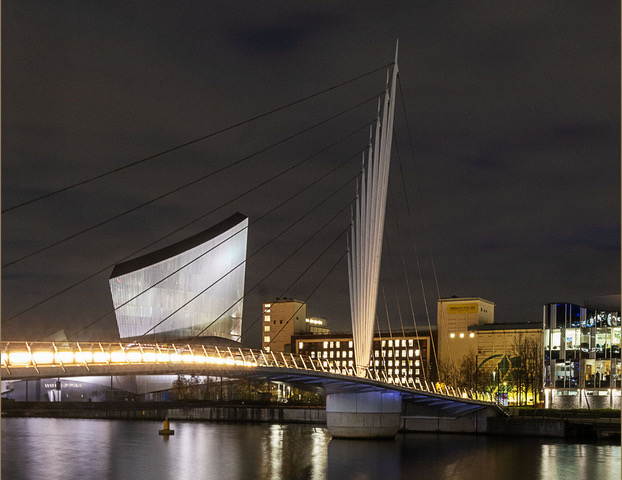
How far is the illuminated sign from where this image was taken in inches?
3622

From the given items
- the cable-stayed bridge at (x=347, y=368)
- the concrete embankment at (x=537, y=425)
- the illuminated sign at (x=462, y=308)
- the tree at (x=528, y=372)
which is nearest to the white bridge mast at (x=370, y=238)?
the cable-stayed bridge at (x=347, y=368)

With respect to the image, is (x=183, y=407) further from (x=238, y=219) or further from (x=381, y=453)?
(x=381, y=453)

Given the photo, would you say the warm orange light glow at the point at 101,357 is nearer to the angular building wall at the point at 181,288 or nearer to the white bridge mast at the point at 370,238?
the white bridge mast at the point at 370,238

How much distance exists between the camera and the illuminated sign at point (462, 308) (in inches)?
3622

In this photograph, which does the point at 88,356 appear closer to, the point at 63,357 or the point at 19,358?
the point at 63,357

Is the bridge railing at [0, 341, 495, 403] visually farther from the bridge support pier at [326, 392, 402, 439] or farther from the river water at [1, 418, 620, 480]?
the bridge support pier at [326, 392, 402, 439]

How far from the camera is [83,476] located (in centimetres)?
2338

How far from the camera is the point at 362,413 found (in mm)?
34656

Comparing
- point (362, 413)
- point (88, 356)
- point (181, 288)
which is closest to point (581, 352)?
point (362, 413)

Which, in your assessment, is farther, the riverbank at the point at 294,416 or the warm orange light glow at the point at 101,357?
the riverbank at the point at 294,416

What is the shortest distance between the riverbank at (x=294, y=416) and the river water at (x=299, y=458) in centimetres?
119

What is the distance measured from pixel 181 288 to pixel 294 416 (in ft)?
85.3

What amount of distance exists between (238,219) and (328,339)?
2787cm

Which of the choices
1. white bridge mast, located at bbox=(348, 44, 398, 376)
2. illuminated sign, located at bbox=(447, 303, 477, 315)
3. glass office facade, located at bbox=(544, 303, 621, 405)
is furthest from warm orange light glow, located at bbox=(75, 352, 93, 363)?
illuminated sign, located at bbox=(447, 303, 477, 315)
